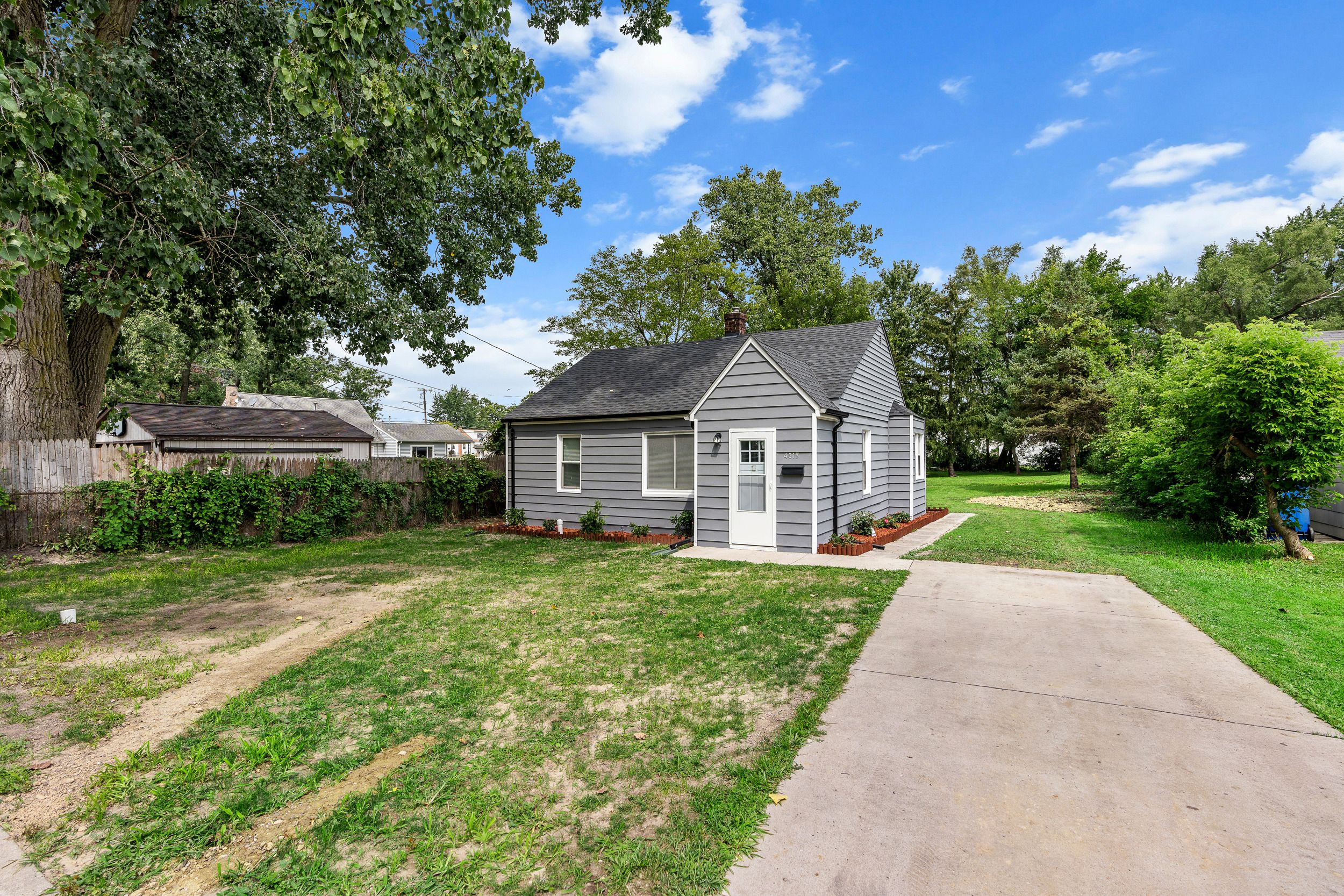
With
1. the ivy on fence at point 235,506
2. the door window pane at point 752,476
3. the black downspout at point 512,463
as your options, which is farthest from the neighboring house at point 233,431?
the door window pane at point 752,476

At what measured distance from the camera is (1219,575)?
7309mm

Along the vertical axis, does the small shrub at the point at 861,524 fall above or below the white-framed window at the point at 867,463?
below

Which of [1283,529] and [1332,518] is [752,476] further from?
[1332,518]

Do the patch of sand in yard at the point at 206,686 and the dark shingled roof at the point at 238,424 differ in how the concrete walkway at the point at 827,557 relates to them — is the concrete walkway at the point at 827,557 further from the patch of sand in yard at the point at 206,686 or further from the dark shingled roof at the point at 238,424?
the dark shingled roof at the point at 238,424

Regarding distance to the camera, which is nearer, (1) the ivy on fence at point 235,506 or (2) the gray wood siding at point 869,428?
(1) the ivy on fence at point 235,506

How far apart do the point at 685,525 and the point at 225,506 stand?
897 cm

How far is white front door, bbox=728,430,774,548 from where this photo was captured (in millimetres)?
9875

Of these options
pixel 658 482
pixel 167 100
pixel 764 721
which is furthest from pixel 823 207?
pixel 764 721

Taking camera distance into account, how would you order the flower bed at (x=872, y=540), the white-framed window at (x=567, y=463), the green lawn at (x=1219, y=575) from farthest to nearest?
the white-framed window at (x=567, y=463)
the flower bed at (x=872, y=540)
the green lawn at (x=1219, y=575)

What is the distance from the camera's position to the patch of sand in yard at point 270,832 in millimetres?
2217

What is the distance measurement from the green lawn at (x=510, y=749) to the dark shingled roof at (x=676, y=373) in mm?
5561

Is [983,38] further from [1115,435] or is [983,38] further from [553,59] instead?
[1115,435]

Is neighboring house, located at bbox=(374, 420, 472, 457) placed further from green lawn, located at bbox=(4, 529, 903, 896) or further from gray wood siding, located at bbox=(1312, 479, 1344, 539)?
gray wood siding, located at bbox=(1312, 479, 1344, 539)

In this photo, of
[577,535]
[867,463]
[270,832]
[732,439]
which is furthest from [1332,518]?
[270,832]
